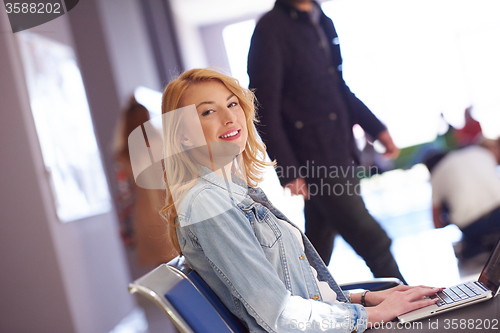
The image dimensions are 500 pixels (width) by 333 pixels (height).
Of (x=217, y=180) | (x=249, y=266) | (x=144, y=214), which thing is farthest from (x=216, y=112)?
(x=144, y=214)

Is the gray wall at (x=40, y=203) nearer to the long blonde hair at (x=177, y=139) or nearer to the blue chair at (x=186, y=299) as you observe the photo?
the long blonde hair at (x=177, y=139)

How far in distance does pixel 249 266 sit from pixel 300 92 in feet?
4.53

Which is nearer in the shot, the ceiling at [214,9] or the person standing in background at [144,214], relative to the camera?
the ceiling at [214,9]

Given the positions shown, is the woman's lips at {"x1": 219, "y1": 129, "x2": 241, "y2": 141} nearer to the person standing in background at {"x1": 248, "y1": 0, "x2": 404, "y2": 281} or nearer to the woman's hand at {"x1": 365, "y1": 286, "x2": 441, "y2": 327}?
the woman's hand at {"x1": 365, "y1": 286, "x2": 441, "y2": 327}

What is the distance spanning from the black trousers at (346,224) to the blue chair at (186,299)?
1234mm

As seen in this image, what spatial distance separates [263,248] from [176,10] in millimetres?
1749

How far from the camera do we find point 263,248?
0.92m

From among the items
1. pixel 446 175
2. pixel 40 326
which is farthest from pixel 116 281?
pixel 446 175

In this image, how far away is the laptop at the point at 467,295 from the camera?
858 millimetres

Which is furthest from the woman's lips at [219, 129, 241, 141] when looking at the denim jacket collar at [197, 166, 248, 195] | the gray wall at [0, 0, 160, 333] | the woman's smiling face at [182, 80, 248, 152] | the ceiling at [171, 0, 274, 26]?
the gray wall at [0, 0, 160, 333]

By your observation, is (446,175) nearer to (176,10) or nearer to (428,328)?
(428,328)

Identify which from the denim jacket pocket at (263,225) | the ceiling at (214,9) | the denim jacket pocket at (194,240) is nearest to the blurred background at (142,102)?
the ceiling at (214,9)

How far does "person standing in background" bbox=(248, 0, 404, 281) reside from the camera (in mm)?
2002

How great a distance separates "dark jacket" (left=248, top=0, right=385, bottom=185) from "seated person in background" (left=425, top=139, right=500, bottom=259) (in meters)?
0.54
